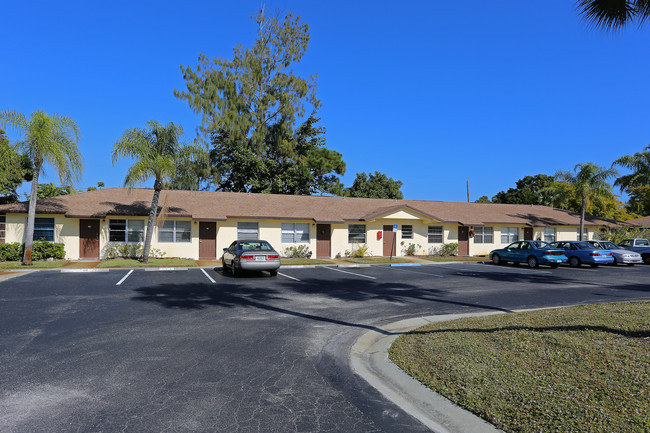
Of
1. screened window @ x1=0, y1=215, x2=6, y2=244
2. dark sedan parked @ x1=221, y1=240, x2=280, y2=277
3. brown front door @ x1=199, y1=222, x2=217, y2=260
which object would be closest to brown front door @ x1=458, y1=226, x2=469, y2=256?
brown front door @ x1=199, y1=222, x2=217, y2=260

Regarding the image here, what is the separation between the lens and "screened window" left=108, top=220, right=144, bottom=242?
2375cm

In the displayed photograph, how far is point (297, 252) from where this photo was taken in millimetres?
26516

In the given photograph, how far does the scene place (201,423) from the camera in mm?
4121

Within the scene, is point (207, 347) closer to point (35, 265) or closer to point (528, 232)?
point (35, 265)

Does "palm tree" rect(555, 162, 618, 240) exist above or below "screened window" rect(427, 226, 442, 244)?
above

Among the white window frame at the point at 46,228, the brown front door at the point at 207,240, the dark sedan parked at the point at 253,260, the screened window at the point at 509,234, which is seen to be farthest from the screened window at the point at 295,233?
the screened window at the point at 509,234

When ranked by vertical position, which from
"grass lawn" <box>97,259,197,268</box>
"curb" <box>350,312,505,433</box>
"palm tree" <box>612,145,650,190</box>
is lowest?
"curb" <box>350,312,505,433</box>

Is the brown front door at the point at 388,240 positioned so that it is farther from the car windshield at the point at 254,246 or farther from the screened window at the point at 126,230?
the screened window at the point at 126,230

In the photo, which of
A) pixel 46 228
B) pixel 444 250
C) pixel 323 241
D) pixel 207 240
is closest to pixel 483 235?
pixel 444 250

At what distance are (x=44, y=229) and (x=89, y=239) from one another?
7.47 ft

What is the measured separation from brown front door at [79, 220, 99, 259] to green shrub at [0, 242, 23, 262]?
278 centimetres

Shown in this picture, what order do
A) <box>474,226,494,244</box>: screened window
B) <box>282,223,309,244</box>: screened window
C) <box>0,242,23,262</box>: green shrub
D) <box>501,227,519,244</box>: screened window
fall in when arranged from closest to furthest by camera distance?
1. <box>0,242,23,262</box>: green shrub
2. <box>282,223,309,244</box>: screened window
3. <box>474,226,494,244</box>: screened window
4. <box>501,227,519,244</box>: screened window

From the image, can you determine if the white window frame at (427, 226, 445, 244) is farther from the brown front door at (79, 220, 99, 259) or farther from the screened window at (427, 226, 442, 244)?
the brown front door at (79, 220, 99, 259)

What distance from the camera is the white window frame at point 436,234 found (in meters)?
30.4
